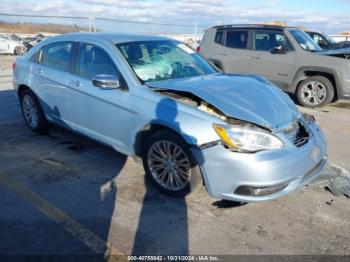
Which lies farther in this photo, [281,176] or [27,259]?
[281,176]

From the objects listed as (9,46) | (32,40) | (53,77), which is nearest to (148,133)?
(53,77)

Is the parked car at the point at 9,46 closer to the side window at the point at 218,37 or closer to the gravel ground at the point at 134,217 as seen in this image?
the side window at the point at 218,37

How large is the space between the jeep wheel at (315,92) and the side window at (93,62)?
221 inches

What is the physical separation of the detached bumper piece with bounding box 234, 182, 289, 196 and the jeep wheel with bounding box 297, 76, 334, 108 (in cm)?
569

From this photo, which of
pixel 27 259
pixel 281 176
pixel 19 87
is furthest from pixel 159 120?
pixel 19 87

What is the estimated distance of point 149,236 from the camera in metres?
3.24

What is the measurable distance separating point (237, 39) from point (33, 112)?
5725 millimetres

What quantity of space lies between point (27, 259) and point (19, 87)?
389 cm

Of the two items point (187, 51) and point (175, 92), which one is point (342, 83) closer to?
point (187, 51)

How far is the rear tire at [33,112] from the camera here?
5.79 meters

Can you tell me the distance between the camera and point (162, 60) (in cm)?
468

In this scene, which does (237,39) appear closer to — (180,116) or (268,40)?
(268,40)

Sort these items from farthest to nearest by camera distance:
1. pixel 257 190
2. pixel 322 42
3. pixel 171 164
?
1. pixel 322 42
2. pixel 171 164
3. pixel 257 190

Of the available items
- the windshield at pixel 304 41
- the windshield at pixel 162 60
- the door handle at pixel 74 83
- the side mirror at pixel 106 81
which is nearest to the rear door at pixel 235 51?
the windshield at pixel 304 41
